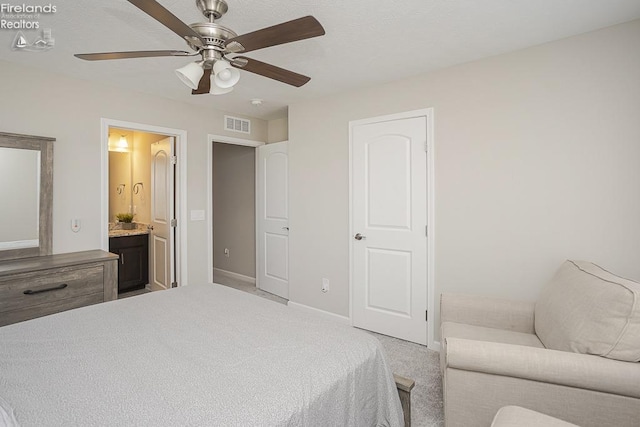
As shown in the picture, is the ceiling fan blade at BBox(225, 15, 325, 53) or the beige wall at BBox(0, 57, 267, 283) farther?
the beige wall at BBox(0, 57, 267, 283)

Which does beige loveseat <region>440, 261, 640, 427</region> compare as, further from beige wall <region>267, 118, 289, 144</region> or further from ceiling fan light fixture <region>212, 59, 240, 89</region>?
beige wall <region>267, 118, 289, 144</region>

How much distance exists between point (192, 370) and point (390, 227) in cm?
227

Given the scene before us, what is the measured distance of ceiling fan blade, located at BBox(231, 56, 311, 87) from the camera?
174 cm

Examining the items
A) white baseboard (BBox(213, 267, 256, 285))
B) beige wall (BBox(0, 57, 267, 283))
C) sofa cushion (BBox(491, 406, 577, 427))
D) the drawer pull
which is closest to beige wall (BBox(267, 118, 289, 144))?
beige wall (BBox(0, 57, 267, 283))

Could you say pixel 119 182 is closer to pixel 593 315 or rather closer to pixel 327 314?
pixel 327 314

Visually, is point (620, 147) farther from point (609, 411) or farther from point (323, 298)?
point (323, 298)

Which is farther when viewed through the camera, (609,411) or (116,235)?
(116,235)

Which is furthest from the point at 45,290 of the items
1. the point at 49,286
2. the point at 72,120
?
the point at 72,120

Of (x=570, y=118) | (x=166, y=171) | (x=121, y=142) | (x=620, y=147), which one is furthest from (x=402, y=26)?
(x=121, y=142)

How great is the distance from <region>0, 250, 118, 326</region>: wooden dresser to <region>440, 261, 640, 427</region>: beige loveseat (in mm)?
2665

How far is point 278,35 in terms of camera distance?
147 cm

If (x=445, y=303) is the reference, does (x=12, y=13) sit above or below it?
above

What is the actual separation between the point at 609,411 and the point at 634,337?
329 millimetres

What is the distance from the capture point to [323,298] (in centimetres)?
362
